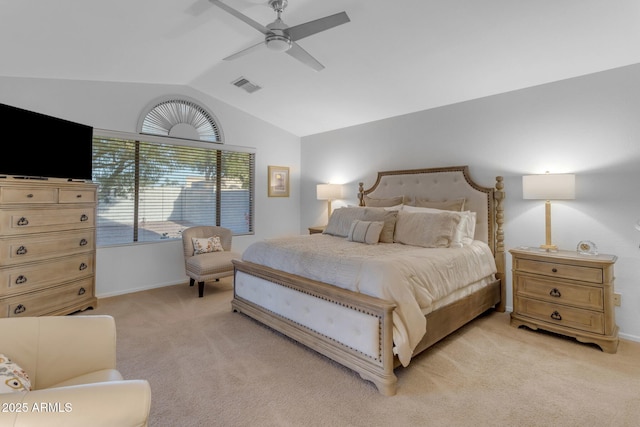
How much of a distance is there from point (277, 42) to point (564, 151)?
9.67ft

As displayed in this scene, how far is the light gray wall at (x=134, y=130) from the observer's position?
3559mm

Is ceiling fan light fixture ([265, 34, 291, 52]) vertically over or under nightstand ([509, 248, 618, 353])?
over

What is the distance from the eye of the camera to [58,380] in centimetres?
138

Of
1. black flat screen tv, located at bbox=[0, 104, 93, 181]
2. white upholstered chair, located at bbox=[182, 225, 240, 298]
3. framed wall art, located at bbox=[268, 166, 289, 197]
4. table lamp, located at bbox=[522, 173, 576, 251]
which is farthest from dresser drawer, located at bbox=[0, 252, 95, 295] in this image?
table lamp, located at bbox=[522, 173, 576, 251]

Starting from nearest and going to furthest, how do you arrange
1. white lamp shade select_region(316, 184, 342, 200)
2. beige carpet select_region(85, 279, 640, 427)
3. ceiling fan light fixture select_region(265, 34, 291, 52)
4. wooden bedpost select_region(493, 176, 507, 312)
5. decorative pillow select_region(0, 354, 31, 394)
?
decorative pillow select_region(0, 354, 31, 394) → beige carpet select_region(85, 279, 640, 427) → ceiling fan light fixture select_region(265, 34, 291, 52) → wooden bedpost select_region(493, 176, 507, 312) → white lamp shade select_region(316, 184, 342, 200)

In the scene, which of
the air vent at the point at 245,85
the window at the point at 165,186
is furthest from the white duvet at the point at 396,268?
the air vent at the point at 245,85

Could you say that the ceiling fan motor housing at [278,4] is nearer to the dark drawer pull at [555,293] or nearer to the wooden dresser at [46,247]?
the wooden dresser at [46,247]

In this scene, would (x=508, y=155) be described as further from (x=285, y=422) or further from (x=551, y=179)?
(x=285, y=422)

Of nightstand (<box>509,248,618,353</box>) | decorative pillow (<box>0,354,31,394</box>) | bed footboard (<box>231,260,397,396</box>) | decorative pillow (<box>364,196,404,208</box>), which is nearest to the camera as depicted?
decorative pillow (<box>0,354,31,394</box>)

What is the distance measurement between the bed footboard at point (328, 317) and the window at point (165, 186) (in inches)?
80.1

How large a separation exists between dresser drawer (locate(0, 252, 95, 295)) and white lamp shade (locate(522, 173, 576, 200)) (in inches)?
187

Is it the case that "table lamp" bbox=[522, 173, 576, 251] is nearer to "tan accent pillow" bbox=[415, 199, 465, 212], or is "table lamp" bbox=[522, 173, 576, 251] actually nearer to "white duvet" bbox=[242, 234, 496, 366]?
"white duvet" bbox=[242, 234, 496, 366]

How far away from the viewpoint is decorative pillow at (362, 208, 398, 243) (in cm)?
341

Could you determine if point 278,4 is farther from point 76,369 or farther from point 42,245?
point 42,245
